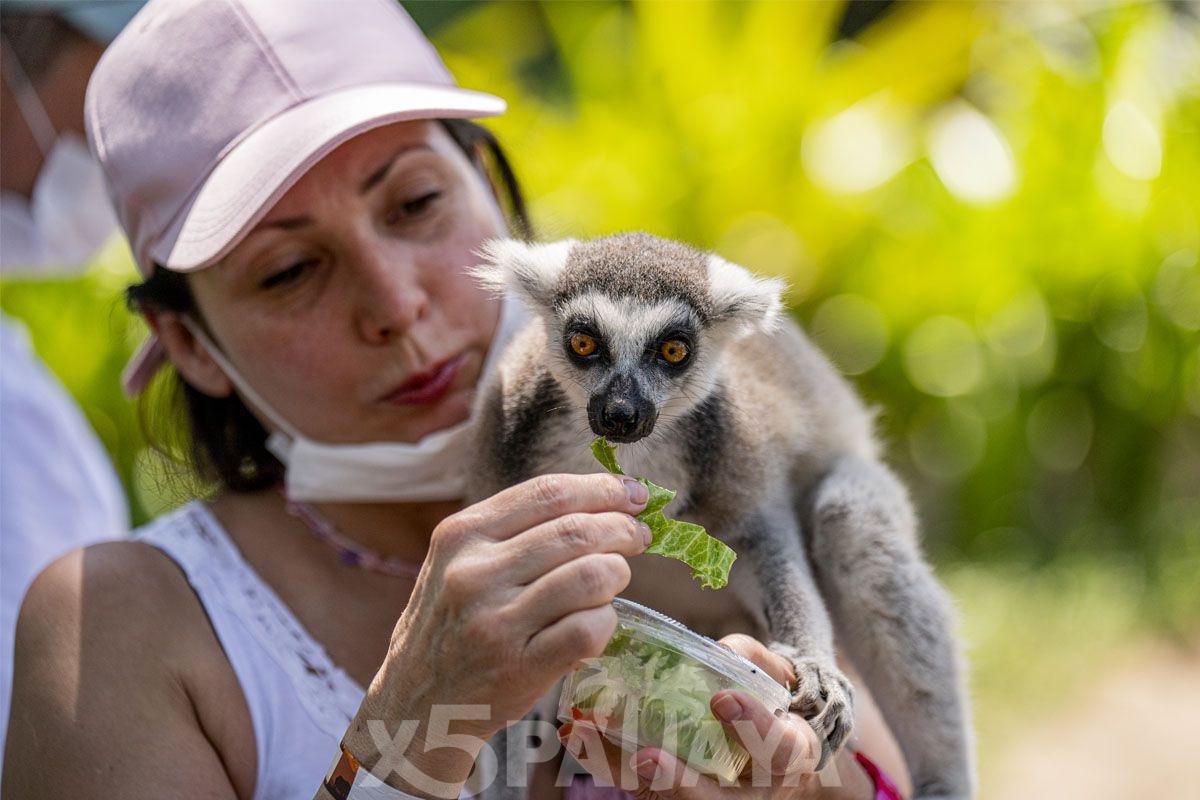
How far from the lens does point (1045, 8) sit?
6.40 m

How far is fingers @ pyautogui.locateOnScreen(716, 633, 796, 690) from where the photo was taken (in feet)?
5.09

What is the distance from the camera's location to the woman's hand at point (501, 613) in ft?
4.31

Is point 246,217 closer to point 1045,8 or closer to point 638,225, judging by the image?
point 638,225

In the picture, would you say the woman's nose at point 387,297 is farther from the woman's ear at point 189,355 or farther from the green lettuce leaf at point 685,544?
the green lettuce leaf at point 685,544

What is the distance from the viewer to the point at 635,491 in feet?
4.65

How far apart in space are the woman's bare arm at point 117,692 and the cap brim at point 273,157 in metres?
0.56

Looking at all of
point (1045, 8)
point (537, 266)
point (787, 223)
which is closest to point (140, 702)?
point (537, 266)

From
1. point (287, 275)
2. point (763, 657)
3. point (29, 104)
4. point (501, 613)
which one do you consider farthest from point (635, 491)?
point (29, 104)

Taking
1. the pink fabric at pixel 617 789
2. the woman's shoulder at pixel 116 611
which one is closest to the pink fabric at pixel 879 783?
the pink fabric at pixel 617 789

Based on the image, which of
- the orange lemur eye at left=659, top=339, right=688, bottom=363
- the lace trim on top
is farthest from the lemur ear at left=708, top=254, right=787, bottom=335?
the lace trim on top

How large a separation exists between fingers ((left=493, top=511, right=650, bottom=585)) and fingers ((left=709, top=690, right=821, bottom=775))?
10.3 inches

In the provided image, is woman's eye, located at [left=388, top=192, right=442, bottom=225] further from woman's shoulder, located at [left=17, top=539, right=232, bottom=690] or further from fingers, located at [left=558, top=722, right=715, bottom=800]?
fingers, located at [left=558, top=722, right=715, bottom=800]

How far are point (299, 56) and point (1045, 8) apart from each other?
5.62 metres

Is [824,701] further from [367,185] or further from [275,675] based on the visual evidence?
[367,185]
